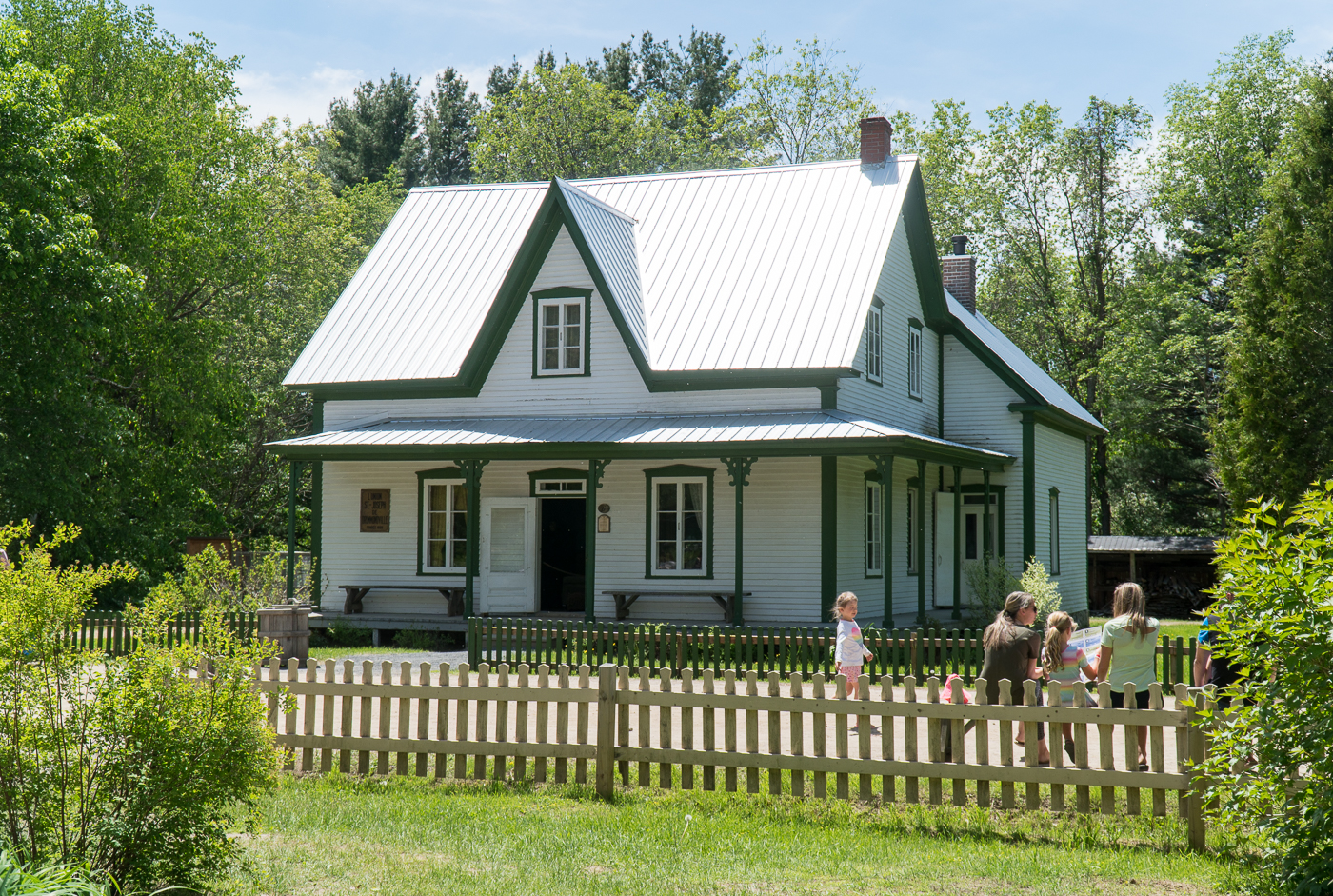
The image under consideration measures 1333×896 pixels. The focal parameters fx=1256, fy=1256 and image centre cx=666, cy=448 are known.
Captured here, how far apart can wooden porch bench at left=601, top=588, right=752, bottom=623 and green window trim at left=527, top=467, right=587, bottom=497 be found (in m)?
2.17

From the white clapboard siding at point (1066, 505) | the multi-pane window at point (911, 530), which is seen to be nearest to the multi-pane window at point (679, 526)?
the multi-pane window at point (911, 530)

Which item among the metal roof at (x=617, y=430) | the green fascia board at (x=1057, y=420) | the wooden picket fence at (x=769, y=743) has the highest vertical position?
the green fascia board at (x=1057, y=420)

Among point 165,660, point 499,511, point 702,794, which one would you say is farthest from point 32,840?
point 499,511

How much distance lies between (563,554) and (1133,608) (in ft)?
48.9

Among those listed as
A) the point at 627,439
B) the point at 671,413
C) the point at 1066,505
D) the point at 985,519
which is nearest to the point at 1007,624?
the point at 627,439

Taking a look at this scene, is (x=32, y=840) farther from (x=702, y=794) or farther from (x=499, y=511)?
(x=499, y=511)

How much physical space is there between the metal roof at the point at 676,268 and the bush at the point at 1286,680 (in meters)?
14.4

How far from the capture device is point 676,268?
24.0 m

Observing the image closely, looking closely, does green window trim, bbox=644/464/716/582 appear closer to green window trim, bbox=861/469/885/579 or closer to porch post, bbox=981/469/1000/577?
green window trim, bbox=861/469/885/579

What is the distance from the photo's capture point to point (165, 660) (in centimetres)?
605

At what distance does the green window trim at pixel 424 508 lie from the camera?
22.9 m

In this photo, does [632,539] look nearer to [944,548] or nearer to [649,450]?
[649,450]

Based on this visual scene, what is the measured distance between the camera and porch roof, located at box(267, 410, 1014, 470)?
1911cm

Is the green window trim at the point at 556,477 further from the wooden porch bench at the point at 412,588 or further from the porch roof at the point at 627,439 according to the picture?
the wooden porch bench at the point at 412,588
